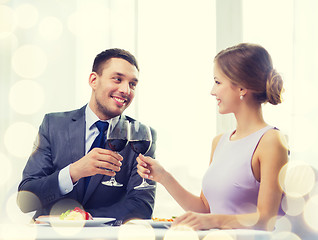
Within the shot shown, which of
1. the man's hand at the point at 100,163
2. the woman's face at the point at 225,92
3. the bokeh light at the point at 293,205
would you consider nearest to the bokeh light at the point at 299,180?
the bokeh light at the point at 293,205

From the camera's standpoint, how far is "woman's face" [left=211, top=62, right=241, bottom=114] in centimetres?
176

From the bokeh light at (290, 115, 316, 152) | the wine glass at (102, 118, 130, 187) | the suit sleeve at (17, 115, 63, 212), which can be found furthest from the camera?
the bokeh light at (290, 115, 316, 152)

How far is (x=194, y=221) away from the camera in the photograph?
124 cm

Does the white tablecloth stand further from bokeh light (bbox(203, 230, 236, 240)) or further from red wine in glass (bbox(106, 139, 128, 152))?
red wine in glass (bbox(106, 139, 128, 152))

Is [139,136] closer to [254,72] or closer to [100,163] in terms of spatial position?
[100,163]

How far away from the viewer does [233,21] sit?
10.6ft

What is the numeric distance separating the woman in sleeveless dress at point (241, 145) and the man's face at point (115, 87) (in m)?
0.68

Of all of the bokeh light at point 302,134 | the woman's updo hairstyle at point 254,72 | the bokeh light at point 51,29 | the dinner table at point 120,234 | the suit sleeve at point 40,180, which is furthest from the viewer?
the bokeh light at point 51,29

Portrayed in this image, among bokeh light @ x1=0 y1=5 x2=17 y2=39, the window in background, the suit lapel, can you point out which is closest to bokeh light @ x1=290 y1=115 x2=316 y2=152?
the window in background

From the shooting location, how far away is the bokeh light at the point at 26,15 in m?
3.20

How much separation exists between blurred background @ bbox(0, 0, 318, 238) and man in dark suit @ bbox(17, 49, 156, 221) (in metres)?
0.73

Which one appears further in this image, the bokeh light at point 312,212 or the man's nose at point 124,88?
the man's nose at point 124,88

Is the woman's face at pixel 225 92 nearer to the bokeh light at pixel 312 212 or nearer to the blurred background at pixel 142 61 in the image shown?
the bokeh light at pixel 312 212

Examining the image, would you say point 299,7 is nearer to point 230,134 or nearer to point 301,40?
point 301,40
